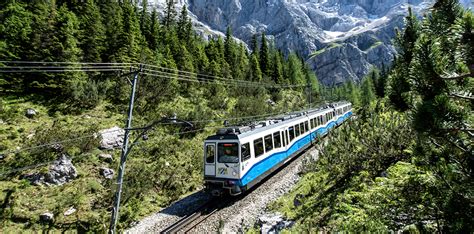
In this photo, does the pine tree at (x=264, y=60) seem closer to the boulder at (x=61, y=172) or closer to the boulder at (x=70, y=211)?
the boulder at (x=61, y=172)

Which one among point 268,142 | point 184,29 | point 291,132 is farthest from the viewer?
point 184,29

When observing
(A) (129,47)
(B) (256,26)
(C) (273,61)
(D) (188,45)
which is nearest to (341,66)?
(B) (256,26)

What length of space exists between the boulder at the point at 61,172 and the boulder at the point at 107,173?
1375 millimetres

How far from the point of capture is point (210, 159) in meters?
12.8

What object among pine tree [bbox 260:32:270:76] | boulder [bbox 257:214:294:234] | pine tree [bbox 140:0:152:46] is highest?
pine tree [bbox 140:0:152:46]

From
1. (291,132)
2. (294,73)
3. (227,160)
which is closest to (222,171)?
(227,160)

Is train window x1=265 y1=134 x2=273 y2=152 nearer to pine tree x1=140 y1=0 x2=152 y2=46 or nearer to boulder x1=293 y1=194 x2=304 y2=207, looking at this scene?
boulder x1=293 y1=194 x2=304 y2=207

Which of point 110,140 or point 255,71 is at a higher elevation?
point 255,71

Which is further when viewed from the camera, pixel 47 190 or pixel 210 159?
pixel 210 159

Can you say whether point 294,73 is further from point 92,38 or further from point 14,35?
A: point 14,35

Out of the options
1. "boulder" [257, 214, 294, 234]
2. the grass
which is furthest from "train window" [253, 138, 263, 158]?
the grass

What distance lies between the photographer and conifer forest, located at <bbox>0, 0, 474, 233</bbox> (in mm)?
2322

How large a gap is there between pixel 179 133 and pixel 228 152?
2.54 metres

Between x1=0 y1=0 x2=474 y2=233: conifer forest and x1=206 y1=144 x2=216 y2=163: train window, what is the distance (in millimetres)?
2409
